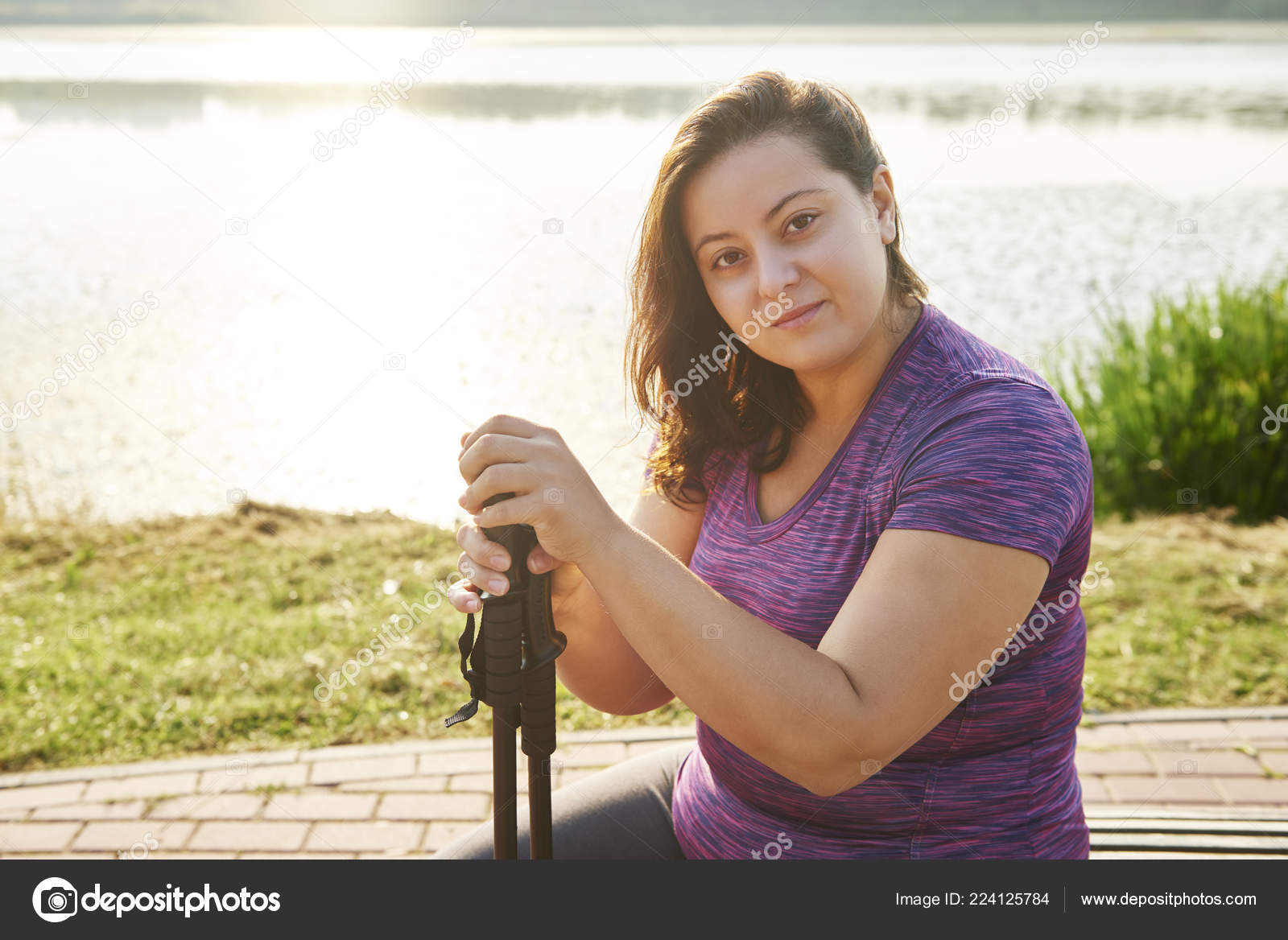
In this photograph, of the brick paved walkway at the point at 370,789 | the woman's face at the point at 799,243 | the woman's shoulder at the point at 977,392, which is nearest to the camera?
the woman's shoulder at the point at 977,392

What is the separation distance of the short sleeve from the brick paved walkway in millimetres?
1833

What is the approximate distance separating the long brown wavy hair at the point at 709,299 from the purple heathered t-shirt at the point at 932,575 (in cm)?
22

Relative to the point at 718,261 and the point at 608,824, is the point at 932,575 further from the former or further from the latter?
the point at 608,824

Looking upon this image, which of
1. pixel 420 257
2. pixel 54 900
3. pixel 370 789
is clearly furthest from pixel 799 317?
pixel 420 257

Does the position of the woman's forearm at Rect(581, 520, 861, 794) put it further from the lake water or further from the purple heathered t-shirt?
the lake water

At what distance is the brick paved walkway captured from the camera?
10.00 feet

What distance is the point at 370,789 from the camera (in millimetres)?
3289

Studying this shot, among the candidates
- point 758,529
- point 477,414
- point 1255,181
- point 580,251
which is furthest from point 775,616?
point 1255,181

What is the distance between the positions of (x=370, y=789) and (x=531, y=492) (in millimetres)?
2220

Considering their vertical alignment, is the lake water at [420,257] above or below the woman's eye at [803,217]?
above

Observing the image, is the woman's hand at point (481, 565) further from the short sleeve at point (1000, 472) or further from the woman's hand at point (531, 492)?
the short sleeve at point (1000, 472)

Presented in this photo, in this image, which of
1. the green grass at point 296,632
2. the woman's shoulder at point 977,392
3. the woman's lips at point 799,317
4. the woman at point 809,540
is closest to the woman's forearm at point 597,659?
the woman at point 809,540

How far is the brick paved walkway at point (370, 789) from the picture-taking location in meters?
3.05

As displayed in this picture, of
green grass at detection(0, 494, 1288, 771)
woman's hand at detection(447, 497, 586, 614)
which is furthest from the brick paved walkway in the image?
woman's hand at detection(447, 497, 586, 614)
